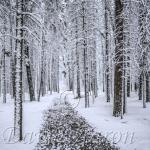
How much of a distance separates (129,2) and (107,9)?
10177mm

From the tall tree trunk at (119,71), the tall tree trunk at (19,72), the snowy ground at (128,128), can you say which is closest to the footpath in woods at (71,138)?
the snowy ground at (128,128)

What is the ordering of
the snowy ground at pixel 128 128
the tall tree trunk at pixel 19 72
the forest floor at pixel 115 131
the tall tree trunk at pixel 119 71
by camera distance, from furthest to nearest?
the tall tree trunk at pixel 119 71
the tall tree trunk at pixel 19 72
the snowy ground at pixel 128 128
the forest floor at pixel 115 131

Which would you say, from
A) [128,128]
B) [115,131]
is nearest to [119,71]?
[128,128]

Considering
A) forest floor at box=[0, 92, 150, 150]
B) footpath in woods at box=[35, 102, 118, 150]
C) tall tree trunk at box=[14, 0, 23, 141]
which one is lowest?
footpath in woods at box=[35, 102, 118, 150]

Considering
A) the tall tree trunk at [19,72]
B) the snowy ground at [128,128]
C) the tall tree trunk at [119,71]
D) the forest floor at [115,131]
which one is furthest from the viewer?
the tall tree trunk at [119,71]

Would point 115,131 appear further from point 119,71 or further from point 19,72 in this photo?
point 19,72

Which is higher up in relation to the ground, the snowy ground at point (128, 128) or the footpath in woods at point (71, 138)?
the snowy ground at point (128, 128)

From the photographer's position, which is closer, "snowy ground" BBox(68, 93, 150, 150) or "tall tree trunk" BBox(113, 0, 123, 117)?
"snowy ground" BBox(68, 93, 150, 150)

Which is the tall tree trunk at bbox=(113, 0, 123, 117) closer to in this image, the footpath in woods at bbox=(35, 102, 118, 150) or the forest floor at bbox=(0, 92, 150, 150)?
the forest floor at bbox=(0, 92, 150, 150)

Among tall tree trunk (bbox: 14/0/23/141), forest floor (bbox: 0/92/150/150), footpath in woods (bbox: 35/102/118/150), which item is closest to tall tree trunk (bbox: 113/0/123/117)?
forest floor (bbox: 0/92/150/150)

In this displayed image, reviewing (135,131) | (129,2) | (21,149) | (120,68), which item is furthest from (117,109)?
(21,149)

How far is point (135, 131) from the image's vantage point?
11688mm

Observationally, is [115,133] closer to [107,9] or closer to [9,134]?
[9,134]

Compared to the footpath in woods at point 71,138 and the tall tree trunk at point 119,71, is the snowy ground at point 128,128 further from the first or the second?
the tall tree trunk at point 119,71
